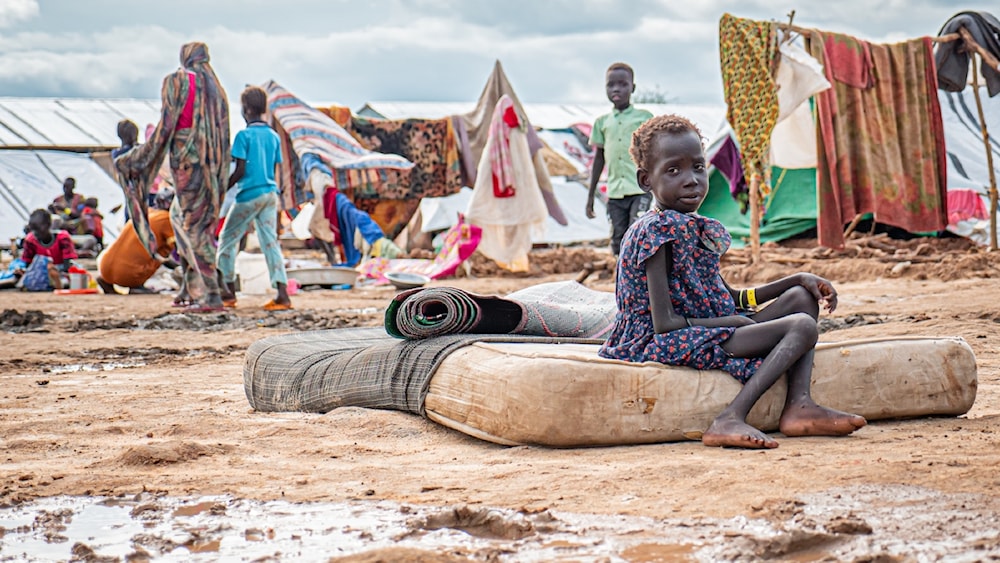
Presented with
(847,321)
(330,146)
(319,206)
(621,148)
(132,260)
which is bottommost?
(847,321)

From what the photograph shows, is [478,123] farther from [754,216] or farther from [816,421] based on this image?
[816,421]

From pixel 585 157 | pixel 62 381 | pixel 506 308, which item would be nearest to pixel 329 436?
pixel 506 308

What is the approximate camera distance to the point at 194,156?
8039 mm

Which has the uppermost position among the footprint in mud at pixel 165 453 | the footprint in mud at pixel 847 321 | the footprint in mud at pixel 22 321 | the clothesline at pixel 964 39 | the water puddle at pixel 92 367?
the clothesline at pixel 964 39

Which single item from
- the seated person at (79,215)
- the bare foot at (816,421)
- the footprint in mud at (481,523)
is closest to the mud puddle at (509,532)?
the footprint in mud at (481,523)

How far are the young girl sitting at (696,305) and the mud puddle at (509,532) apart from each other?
0.73m

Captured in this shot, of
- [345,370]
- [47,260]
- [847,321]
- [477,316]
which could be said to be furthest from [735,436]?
[47,260]

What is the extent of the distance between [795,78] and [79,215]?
11134 millimetres

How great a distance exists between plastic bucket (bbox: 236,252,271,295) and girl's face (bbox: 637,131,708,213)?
27.0 feet

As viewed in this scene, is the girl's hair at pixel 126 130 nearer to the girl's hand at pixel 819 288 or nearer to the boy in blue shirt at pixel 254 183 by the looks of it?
the boy in blue shirt at pixel 254 183

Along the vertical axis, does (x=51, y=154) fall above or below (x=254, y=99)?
above

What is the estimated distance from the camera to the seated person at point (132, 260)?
1074 centimetres

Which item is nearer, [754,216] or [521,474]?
[521,474]

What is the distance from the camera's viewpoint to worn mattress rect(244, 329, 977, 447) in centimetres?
286
